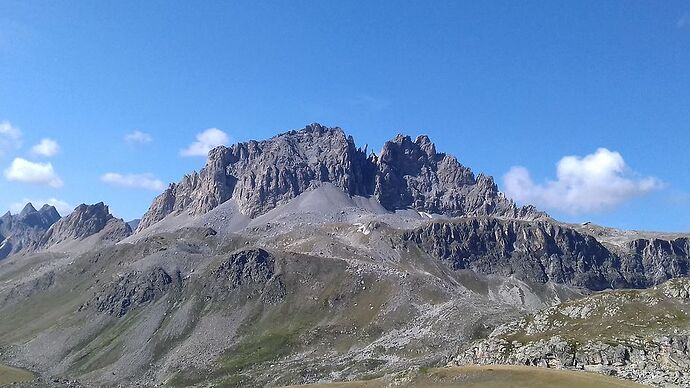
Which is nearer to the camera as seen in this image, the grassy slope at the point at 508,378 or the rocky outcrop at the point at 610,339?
the grassy slope at the point at 508,378

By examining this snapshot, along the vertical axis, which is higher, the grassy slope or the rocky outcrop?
the rocky outcrop

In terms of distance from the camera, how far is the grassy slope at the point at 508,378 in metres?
95.0

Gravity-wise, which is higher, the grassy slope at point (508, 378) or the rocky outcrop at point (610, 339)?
the rocky outcrop at point (610, 339)

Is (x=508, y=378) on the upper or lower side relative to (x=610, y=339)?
lower

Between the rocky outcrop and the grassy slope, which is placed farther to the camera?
the rocky outcrop

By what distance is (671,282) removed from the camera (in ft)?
448

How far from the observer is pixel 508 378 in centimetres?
10181

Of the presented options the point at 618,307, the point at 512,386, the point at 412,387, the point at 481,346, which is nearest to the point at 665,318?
the point at 618,307

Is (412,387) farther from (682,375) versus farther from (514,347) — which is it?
(682,375)

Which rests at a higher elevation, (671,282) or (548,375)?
(671,282)

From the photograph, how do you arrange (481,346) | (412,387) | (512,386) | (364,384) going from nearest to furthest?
(512,386), (412,387), (364,384), (481,346)

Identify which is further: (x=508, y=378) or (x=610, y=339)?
(x=610, y=339)

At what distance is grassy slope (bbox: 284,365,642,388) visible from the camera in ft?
312

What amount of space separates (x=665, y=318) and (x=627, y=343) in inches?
656
